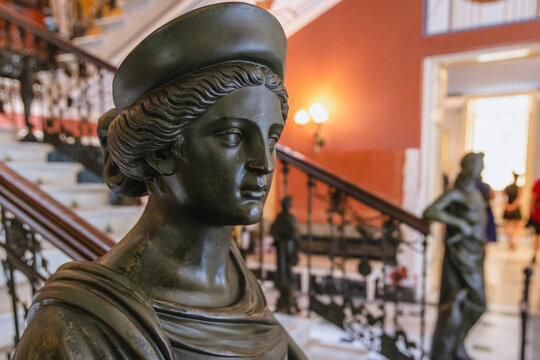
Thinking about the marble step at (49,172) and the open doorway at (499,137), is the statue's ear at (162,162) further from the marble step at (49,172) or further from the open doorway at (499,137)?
the open doorway at (499,137)

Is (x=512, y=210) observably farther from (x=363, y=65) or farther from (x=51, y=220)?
(x=51, y=220)

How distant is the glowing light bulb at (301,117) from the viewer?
1242 millimetres

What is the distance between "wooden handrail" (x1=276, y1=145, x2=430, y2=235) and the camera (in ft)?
Answer: 8.18

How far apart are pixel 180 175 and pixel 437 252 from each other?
5.30m

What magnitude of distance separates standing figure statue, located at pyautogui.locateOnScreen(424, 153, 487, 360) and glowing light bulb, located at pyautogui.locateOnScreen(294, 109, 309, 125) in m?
1.70

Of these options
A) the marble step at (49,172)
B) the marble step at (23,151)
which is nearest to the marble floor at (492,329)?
the marble step at (49,172)

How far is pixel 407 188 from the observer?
15.0 ft

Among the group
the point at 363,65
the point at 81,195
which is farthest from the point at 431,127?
the point at 81,195

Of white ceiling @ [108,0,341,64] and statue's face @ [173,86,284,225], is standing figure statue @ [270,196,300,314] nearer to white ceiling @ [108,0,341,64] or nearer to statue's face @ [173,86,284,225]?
white ceiling @ [108,0,341,64]

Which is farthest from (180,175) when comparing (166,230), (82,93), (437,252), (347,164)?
(437,252)

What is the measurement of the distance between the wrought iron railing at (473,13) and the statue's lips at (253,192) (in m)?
1.15

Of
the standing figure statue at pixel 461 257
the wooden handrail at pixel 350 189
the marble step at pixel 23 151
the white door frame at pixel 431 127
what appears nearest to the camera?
the wooden handrail at pixel 350 189

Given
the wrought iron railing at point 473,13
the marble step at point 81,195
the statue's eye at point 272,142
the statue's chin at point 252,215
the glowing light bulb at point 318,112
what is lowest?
the marble step at point 81,195

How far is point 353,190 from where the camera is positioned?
2520 mm
